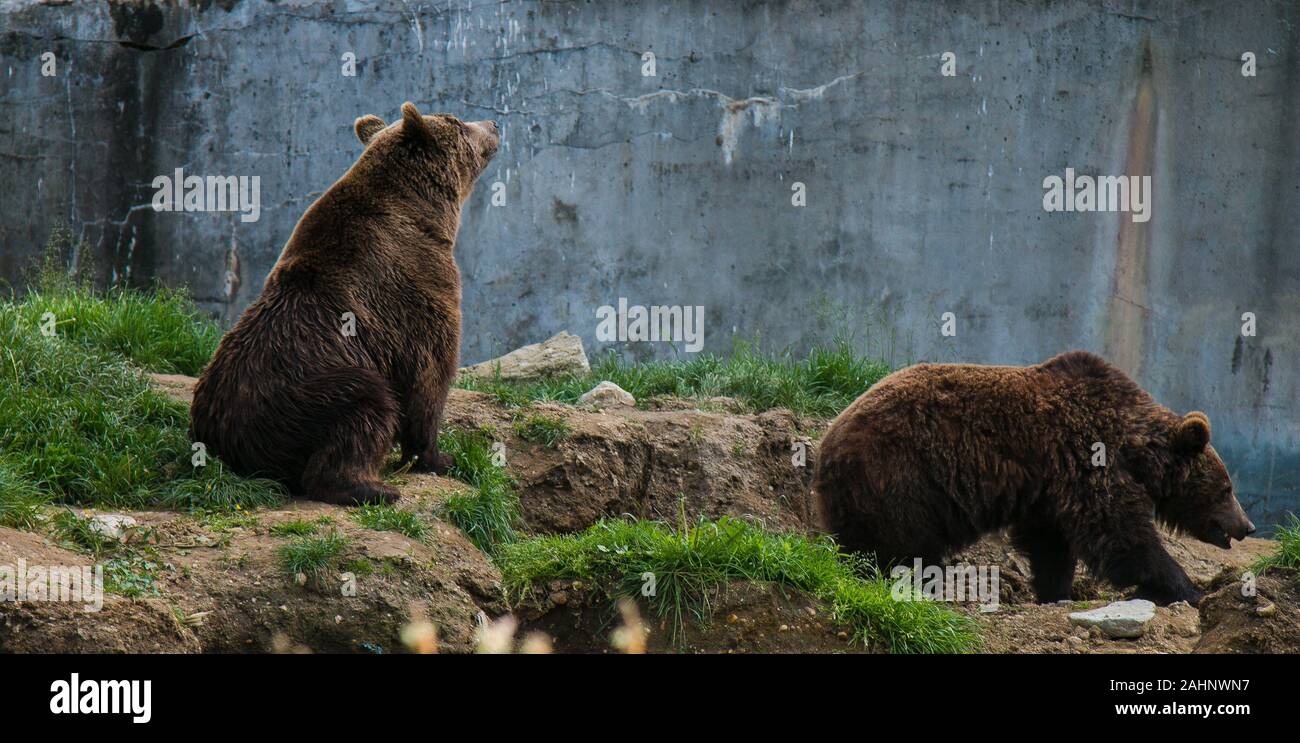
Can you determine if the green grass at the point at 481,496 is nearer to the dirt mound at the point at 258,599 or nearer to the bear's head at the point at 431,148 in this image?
the dirt mound at the point at 258,599

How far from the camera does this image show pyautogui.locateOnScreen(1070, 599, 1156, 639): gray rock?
5641mm

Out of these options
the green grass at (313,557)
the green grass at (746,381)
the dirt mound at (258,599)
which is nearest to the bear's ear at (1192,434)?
the green grass at (746,381)

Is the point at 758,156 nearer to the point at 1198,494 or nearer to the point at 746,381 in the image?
the point at 746,381

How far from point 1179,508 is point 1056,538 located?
2.09 ft

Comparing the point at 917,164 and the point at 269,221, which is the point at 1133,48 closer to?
the point at 917,164

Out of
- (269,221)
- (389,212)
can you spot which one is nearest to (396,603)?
(389,212)

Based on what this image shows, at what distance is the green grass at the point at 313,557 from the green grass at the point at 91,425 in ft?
2.61

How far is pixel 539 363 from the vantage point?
8820 millimetres

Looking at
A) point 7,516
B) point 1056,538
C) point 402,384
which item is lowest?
point 1056,538

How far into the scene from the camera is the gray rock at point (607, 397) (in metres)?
8.06

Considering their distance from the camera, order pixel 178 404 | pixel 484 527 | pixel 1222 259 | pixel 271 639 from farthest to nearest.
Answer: pixel 1222 259 < pixel 178 404 < pixel 484 527 < pixel 271 639

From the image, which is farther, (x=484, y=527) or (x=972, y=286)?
(x=972, y=286)
